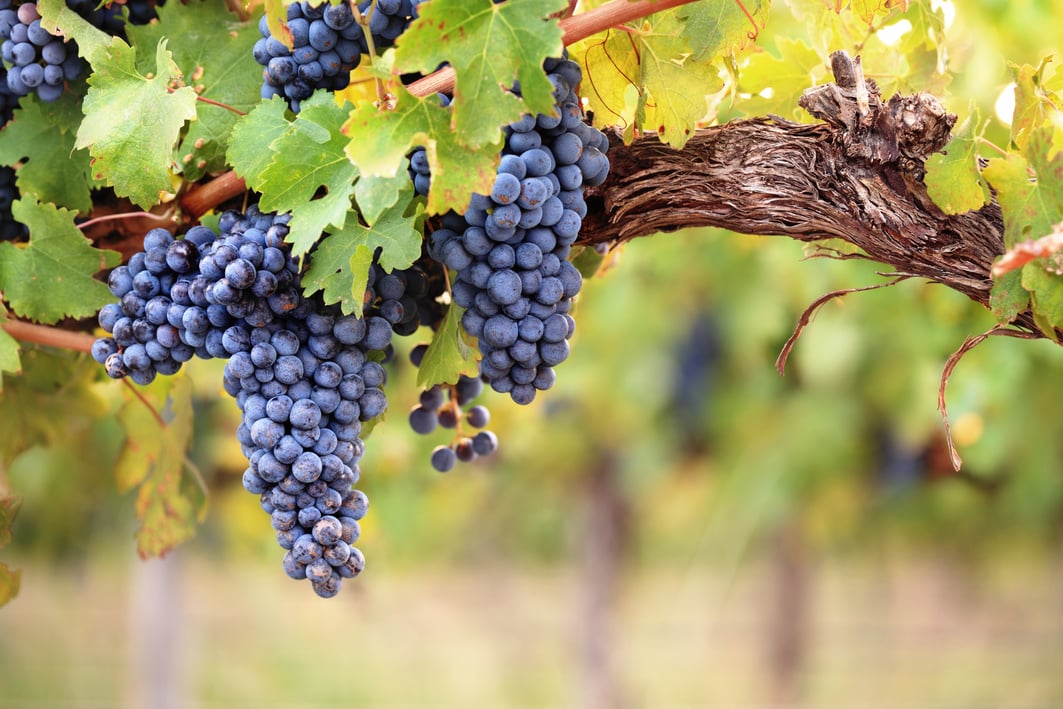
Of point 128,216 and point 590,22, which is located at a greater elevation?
point 590,22

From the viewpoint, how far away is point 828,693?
8.18 m

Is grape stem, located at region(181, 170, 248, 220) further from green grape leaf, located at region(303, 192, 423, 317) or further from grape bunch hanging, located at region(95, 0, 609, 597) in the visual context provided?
green grape leaf, located at region(303, 192, 423, 317)

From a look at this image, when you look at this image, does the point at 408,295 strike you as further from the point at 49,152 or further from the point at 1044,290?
the point at 1044,290

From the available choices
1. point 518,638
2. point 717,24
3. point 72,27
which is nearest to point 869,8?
point 717,24

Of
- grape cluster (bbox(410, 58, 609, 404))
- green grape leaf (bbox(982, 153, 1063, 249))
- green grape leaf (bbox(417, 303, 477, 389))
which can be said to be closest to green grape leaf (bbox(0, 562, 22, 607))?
green grape leaf (bbox(417, 303, 477, 389))

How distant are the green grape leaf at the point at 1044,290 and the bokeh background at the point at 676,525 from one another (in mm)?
623

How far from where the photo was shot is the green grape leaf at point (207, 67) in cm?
121

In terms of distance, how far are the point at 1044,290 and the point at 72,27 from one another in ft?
3.61

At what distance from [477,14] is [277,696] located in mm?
8662

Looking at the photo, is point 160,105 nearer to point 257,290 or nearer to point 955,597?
point 257,290

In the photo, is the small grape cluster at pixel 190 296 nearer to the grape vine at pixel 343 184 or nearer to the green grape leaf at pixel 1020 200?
the grape vine at pixel 343 184

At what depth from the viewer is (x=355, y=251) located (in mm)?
1036

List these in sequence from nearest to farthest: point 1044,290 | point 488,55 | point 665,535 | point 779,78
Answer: point 488,55
point 1044,290
point 779,78
point 665,535

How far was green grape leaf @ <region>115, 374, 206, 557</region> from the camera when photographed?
156cm
